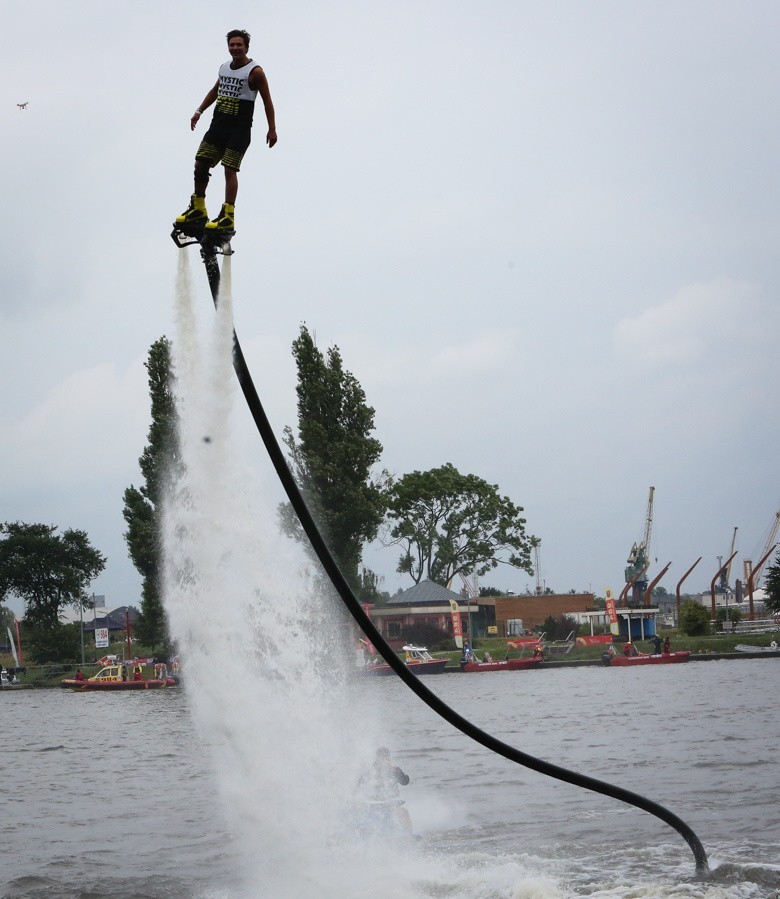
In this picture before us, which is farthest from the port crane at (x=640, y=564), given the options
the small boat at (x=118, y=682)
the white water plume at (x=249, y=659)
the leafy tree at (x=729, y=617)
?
the white water plume at (x=249, y=659)

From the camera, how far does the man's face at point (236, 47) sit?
817 centimetres

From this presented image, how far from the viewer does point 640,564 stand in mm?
136375

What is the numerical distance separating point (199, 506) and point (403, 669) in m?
2.35

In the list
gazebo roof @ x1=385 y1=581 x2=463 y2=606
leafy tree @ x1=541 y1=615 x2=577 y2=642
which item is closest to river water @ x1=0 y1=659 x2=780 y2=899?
gazebo roof @ x1=385 y1=581 x2=463 y2=606

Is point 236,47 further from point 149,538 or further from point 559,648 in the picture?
point 559,648

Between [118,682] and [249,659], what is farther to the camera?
[118,682]

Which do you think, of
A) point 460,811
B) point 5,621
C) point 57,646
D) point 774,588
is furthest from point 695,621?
point 5,621

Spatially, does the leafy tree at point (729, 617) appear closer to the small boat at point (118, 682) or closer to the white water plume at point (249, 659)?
the small boat at point (118, 682)

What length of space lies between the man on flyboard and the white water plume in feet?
2.38

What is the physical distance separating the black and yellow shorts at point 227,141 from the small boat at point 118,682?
63186 mm

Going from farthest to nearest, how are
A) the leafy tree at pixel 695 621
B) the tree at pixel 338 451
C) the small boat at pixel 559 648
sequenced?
the leafy tree at pixel 695 621
the small boat at pixel 559 648
the tree at pixel 338 451

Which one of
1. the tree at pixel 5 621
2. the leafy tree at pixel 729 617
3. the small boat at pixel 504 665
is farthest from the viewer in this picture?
the tree at pixel 5 621

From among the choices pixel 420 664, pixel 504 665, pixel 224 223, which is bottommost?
pixel 504 665

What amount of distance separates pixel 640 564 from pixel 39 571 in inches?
2666
